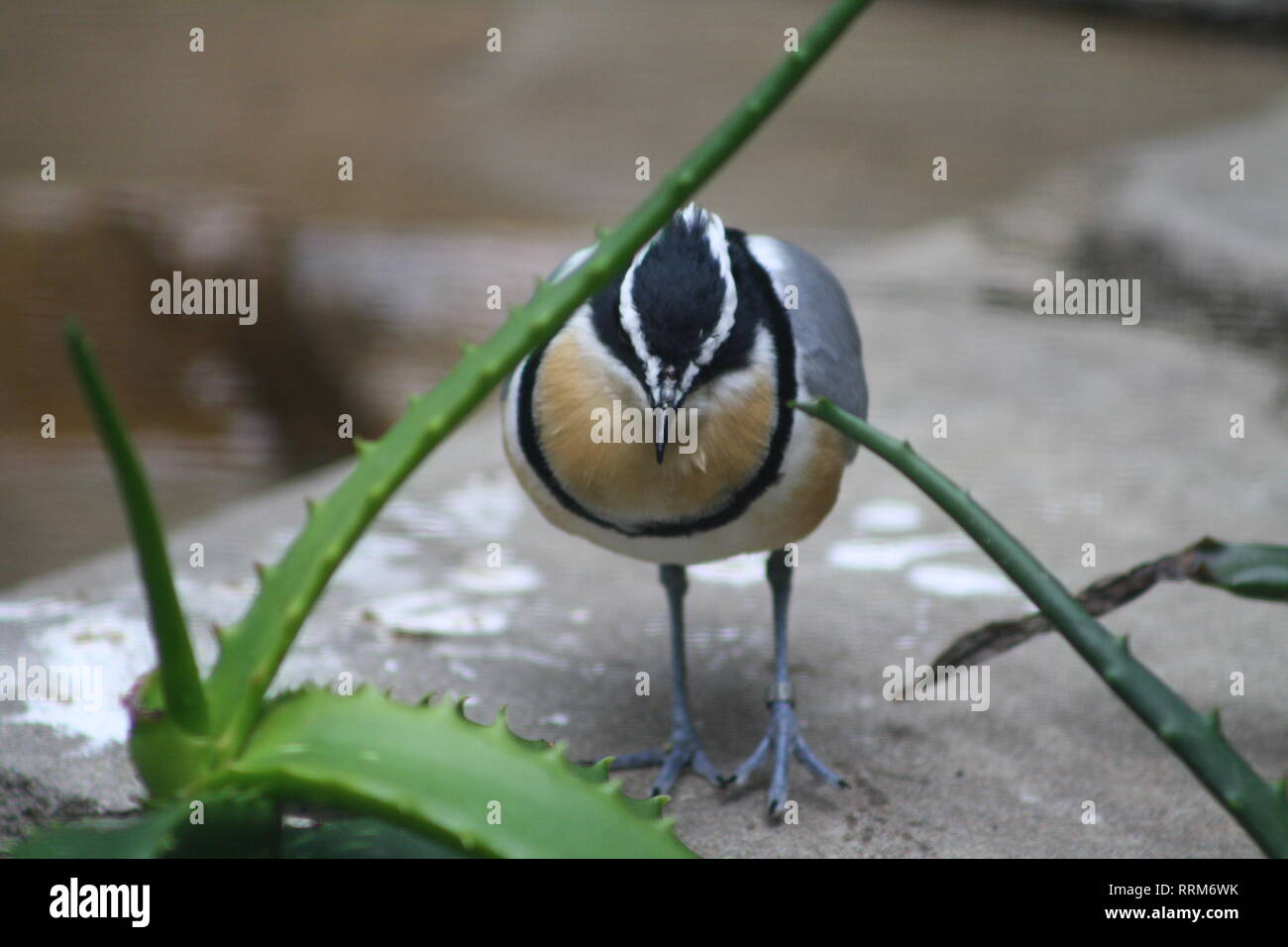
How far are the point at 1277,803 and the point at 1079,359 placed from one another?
10.6 feet

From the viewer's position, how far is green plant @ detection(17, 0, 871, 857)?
1414 millimetres

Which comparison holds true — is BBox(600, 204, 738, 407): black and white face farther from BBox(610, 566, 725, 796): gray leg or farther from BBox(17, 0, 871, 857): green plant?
BBox(610, 566, 725, 796): gray leg

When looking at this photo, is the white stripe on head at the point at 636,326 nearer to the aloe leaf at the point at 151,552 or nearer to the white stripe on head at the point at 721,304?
the white stripe on head at the point at 721,304

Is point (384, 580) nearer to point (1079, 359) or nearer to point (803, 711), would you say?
point (803, 711)

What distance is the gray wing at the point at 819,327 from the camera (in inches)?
93.4

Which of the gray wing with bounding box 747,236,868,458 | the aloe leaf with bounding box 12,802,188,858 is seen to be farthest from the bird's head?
the aloe leaf with bounding box 12,802,188,858

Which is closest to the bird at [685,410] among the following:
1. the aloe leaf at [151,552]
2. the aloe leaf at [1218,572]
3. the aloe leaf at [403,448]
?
the aloe leaf at [1218,572]

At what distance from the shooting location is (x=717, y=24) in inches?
351

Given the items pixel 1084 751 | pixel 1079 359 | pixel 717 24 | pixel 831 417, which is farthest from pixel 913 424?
pixel 717 24

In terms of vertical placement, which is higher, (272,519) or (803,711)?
(272,519)

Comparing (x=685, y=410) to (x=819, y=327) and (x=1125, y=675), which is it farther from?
(x=1125, y=675)

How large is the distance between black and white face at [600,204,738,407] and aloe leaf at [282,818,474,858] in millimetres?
761

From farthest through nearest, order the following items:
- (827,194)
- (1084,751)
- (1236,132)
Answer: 1. (827,194)
2. (1236,132)
3. (1084,751)

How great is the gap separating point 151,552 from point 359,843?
48 centimetres
